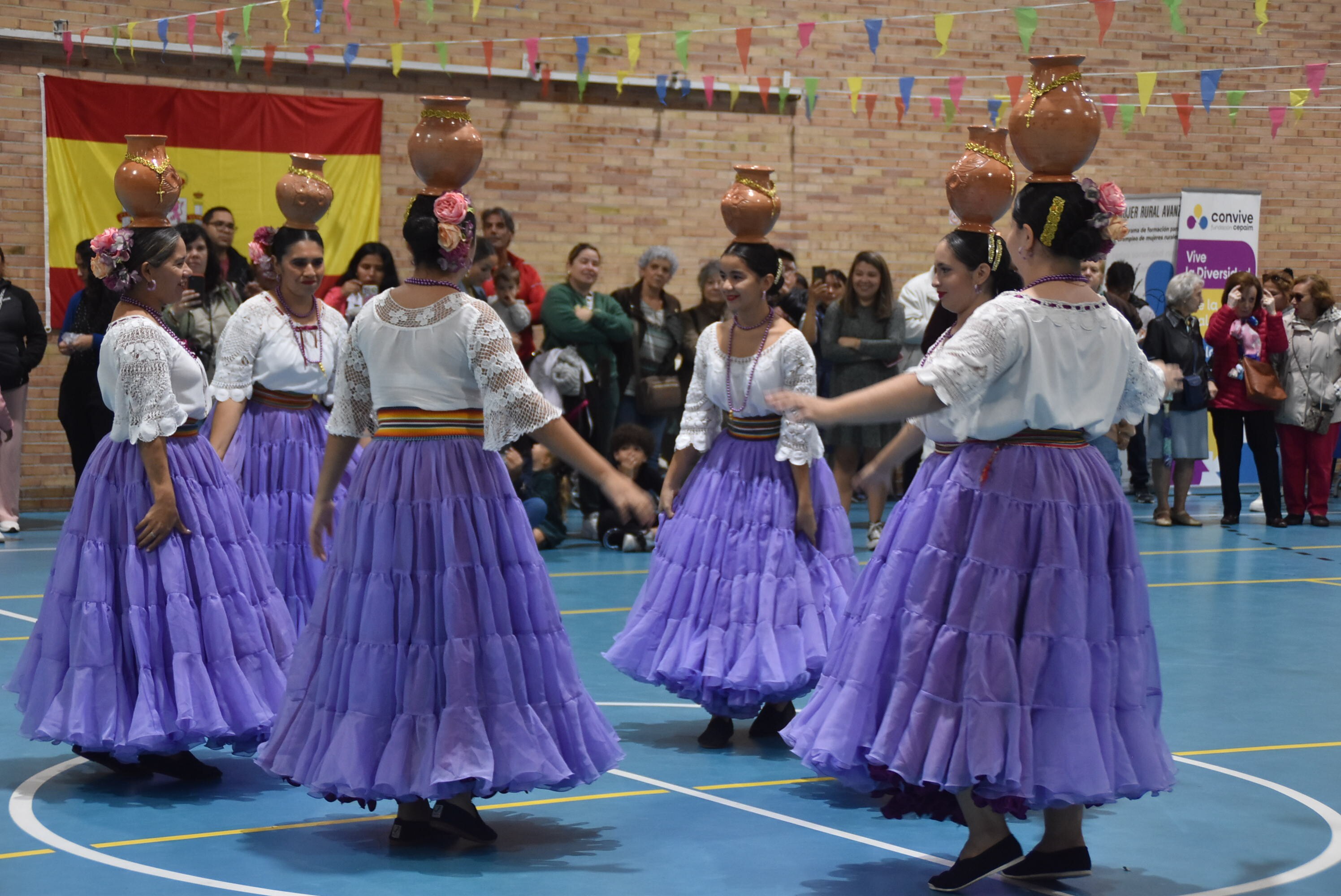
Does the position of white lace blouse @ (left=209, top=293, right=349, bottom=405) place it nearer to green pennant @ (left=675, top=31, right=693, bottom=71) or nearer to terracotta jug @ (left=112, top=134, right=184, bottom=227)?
terracotta jug @ (left=112, top=134, right=184, bottom=227)

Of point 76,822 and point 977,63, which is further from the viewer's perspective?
point 977,63

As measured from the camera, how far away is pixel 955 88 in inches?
528

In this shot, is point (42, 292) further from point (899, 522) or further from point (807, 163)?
A: point (899, 522)

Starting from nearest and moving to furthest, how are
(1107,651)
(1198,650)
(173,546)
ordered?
Answer: (1107,651) < (173,546) < (1198,650)

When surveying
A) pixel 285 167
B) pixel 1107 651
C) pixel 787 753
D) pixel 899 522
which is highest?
pixel 285 167

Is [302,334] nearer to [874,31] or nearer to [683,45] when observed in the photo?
[683,45]

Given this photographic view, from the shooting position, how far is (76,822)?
4246mm

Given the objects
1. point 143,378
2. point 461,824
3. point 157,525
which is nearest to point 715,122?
→ point 143,378

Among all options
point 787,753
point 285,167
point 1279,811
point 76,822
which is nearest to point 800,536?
point 787,753

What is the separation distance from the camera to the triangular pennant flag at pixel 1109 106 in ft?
45.5

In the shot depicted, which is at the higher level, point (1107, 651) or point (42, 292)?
point (42, 292)

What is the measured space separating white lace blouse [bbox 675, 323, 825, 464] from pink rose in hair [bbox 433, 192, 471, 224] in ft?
4.96

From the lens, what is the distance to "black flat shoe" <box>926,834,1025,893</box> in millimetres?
3670

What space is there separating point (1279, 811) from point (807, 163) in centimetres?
961
